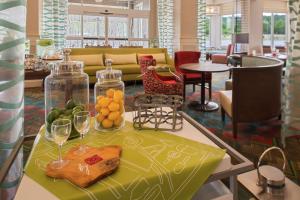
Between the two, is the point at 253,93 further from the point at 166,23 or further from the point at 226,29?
the point at 226,29

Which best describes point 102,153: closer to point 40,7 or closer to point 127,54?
point 127,54

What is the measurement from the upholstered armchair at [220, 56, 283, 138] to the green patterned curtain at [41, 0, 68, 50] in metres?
5.35

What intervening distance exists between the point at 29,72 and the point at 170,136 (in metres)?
4.25

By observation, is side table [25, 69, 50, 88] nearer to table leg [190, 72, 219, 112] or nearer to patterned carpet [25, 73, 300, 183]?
patterned carpet [25, 73, 300, 183]

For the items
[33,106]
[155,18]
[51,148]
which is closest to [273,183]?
[51,148]

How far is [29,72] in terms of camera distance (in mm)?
4727

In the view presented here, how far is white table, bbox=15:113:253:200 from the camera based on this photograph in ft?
2.66

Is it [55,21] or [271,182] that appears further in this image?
[55,21]

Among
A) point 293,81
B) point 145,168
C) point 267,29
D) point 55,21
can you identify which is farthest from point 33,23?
point 267,29

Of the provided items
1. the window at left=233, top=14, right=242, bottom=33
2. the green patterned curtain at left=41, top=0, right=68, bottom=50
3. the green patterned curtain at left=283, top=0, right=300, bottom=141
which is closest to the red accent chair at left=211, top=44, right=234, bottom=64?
the window at left=233, top=14, right=242, bottom=33

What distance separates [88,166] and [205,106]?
12.4 ft

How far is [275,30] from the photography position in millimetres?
12195

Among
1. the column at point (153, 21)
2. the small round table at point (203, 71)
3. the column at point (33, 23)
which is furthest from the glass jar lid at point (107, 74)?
the column at point (153, 21)

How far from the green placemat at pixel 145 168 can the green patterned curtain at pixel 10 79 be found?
191 mm
